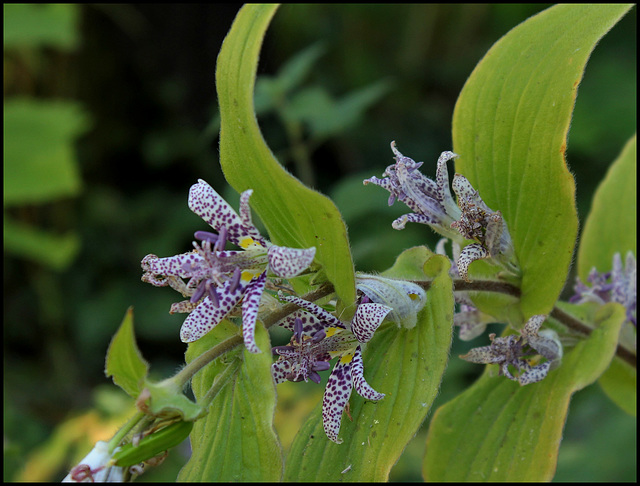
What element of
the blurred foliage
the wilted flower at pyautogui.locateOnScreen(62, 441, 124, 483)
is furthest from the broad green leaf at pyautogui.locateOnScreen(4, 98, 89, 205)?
the wilted flower at pyautogui.locateOnScreen(62, 441, 124, 483)

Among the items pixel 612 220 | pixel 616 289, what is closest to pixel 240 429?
pixel 616 289

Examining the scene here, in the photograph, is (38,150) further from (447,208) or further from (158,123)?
(447,208)

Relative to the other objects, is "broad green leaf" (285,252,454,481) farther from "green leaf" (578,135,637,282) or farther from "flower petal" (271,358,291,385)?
"green leaf" (578,135,637,282)

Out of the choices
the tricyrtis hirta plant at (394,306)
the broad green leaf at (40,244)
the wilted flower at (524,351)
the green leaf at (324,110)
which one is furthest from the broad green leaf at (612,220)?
the broad green leaf at (40,244)

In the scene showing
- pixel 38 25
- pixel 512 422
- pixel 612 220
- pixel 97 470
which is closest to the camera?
pixel 97 470

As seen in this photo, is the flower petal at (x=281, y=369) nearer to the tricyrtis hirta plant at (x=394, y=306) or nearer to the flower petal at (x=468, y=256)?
the tricyrtis hirta plant at (x=394, y=306)

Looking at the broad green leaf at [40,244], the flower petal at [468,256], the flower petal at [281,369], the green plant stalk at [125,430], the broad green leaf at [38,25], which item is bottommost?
the broad green leaf at [40,244]
